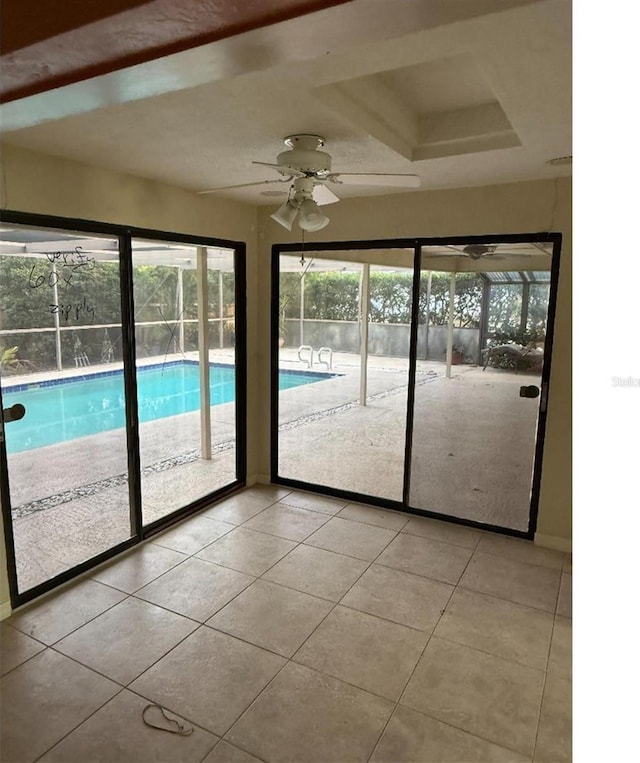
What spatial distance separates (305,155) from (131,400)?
188 cm

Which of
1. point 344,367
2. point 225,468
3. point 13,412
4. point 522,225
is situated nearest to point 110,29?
point 13,412

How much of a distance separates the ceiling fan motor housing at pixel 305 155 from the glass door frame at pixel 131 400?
124 cm

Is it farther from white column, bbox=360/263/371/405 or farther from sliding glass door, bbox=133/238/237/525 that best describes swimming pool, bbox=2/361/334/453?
white column, bbox=360/263/371/405

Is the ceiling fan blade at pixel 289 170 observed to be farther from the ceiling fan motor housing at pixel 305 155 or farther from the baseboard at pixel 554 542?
the baseboard at pixel 554 542

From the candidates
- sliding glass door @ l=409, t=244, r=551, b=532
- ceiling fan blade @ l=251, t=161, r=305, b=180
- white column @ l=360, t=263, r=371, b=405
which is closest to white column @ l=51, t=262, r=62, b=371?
ceiling fan blade @ l=251, t=161, r=305, b=180

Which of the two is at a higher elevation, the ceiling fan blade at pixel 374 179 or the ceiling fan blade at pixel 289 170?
the ceiling fan blade at pixel 289 170

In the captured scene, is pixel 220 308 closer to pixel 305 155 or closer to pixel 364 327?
pixel 305 155

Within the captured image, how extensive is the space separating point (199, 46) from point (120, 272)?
Answer: 228 centimetres

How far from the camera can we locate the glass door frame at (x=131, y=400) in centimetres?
270

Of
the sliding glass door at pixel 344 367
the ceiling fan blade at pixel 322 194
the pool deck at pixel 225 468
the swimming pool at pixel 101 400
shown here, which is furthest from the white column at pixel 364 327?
the ceiling fan blade at pixel 322 194

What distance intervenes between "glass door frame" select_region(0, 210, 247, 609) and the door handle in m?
0.08
